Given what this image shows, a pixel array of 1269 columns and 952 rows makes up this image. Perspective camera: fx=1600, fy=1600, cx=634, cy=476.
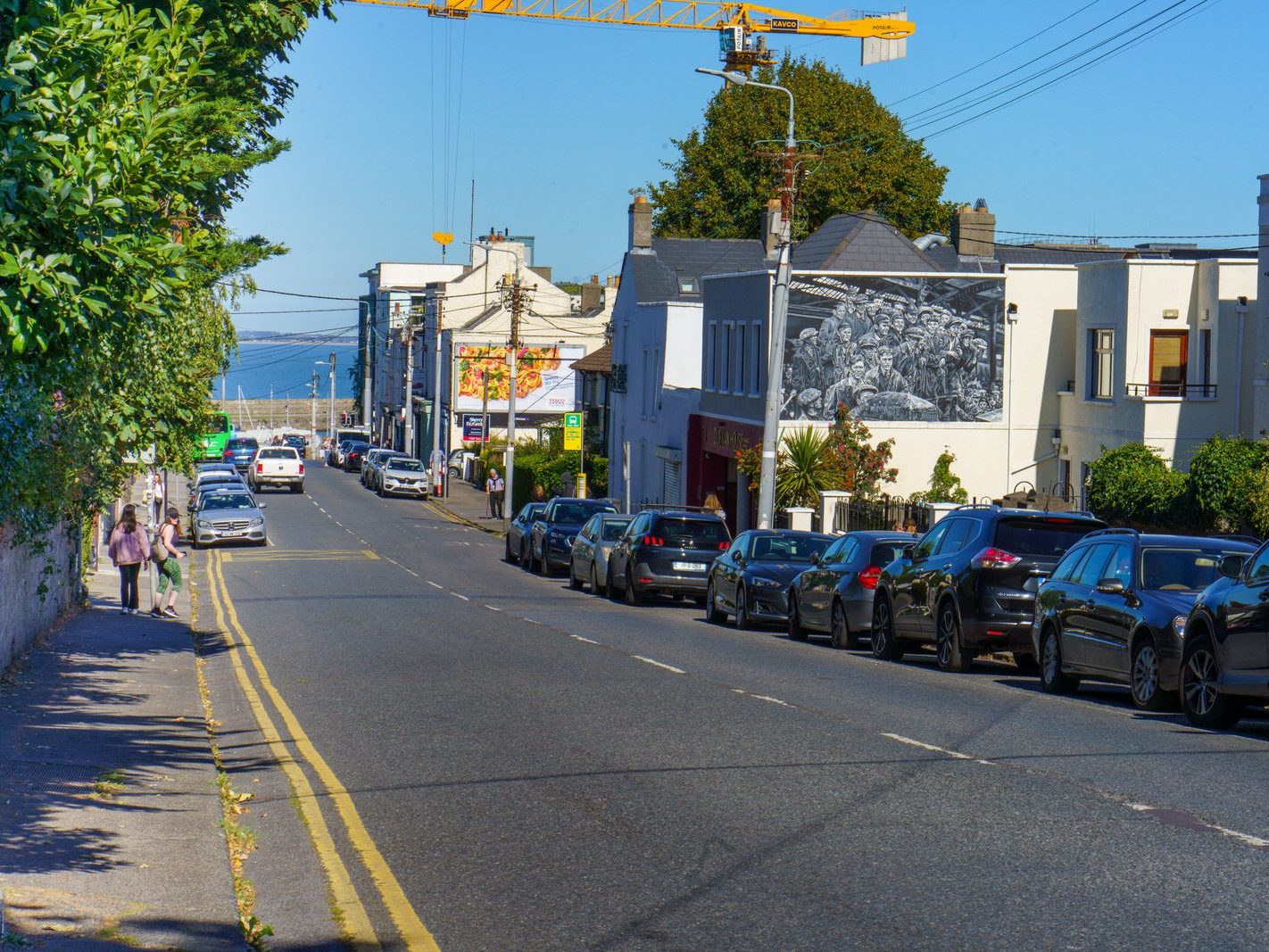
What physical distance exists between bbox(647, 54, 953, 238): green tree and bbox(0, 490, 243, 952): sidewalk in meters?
50.9

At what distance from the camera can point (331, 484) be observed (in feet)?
269

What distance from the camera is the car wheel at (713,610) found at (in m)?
27.5

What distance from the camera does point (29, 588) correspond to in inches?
738

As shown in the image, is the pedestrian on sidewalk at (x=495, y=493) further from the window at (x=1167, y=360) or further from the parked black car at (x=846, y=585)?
the parked black car at (x=846, y=585)

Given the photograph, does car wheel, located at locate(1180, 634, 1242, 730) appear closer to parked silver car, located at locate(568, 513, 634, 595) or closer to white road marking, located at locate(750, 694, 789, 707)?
white road marking, located at locate(750, 694, 789, 707)

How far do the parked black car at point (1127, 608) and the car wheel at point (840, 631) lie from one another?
5.66m

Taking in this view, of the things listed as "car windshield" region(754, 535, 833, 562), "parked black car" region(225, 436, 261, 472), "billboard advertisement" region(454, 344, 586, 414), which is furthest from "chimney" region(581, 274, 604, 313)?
"car windshield" region(754, 535, 833, 562)

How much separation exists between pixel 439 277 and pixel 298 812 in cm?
13011

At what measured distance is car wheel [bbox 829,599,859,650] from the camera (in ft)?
72.7

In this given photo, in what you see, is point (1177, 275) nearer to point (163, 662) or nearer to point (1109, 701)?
point (1109, 701)

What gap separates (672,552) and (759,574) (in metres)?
5.25

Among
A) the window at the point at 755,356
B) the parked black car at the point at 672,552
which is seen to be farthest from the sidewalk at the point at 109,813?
the window at the point at 755,356

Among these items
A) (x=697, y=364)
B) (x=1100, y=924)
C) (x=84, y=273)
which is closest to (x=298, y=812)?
(x=84, y=273)

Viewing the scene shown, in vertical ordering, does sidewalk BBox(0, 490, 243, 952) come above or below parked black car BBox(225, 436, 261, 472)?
below
